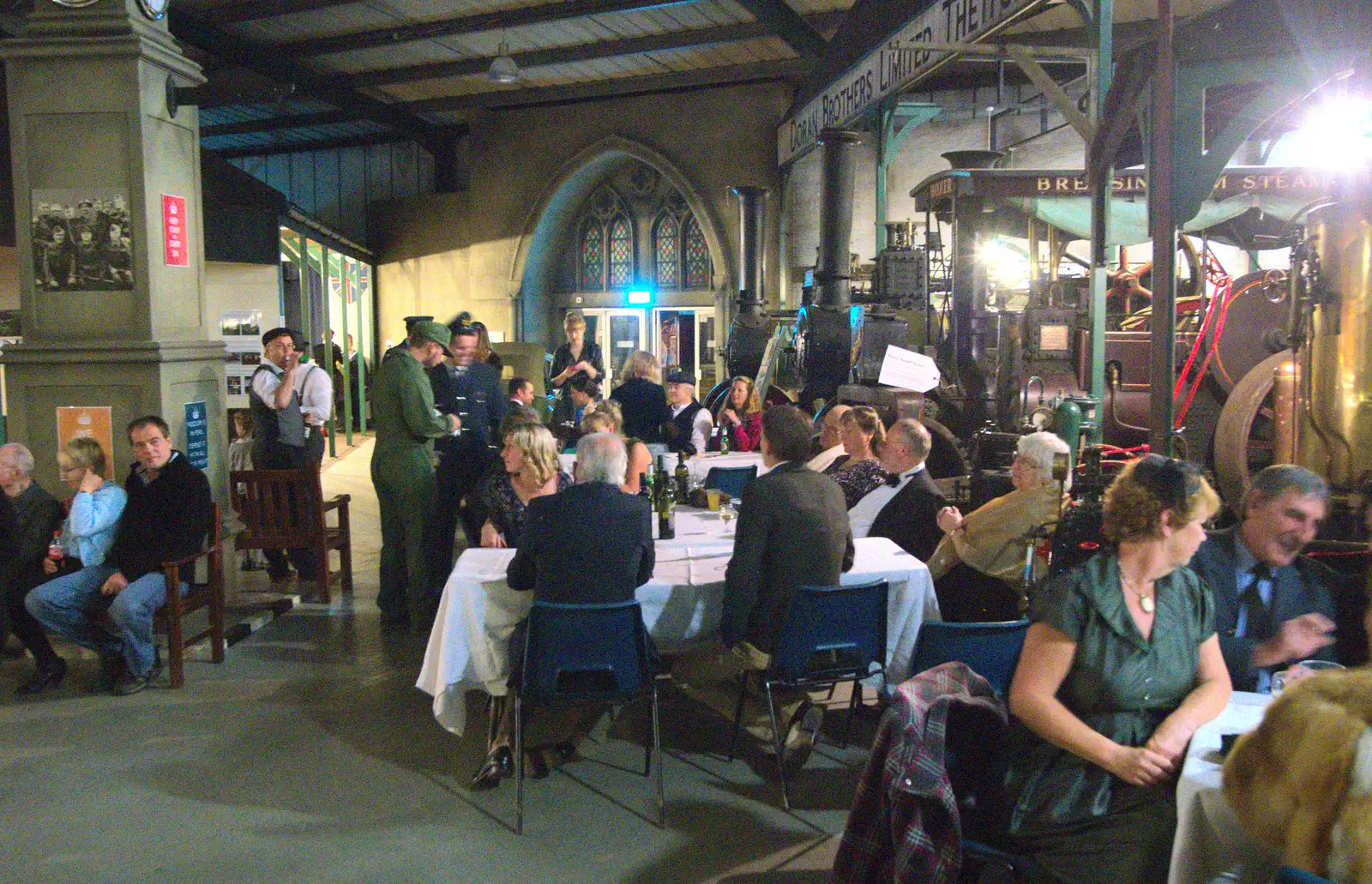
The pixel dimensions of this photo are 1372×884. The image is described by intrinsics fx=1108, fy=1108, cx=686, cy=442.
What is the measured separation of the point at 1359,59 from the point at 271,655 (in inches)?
198

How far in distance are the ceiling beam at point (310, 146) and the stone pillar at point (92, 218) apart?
1305 centimetres

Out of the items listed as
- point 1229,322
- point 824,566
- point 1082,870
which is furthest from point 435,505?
point 1229,322

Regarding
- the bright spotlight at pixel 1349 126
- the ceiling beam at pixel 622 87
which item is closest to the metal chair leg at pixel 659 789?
the bright spotlight at pixel 1349 126

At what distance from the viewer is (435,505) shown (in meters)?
5.66

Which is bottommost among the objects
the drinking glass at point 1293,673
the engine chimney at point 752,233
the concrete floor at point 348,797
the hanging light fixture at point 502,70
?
the concrete floor at point 348,797

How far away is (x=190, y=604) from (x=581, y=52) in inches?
415

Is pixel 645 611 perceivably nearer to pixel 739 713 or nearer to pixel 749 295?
pixel 739 713

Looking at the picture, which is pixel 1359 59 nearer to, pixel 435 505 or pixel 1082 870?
pixel 1082 870

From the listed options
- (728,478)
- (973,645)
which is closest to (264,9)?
(728,478)

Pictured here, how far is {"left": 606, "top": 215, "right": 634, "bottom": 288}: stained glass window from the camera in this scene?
55.1ft

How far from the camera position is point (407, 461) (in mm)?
5480

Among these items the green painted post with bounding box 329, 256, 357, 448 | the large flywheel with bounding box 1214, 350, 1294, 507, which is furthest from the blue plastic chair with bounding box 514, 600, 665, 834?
the green painted post with bounding box 329, 256, 357, 448

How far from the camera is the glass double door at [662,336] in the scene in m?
16.2

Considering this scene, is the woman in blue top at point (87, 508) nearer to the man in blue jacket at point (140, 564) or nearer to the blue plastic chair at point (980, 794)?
the man in blue jacket at point (140, 564)
